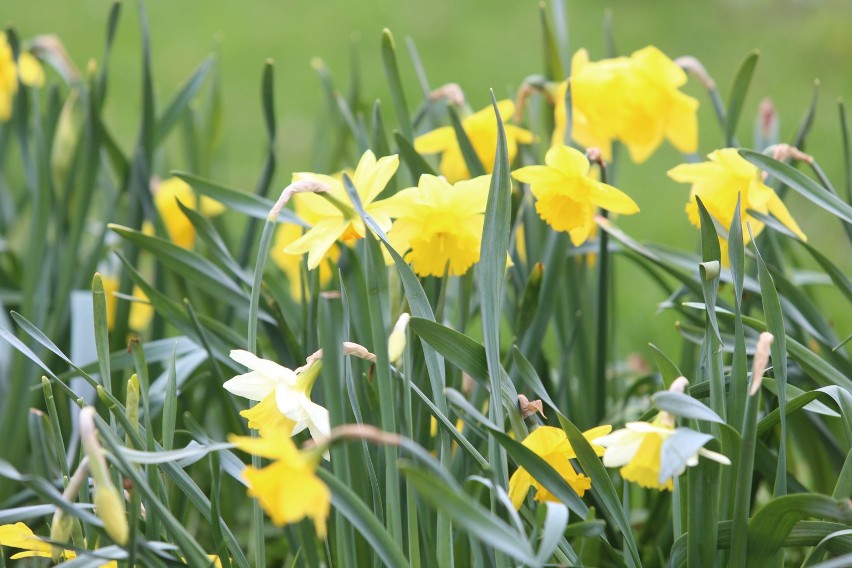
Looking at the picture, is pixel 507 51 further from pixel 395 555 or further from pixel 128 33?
pixel 395 555

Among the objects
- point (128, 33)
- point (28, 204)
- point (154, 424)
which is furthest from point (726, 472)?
point (128, 33)

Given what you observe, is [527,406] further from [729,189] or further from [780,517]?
[729,189]

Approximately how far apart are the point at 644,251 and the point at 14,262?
1266mm

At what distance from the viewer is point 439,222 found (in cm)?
109

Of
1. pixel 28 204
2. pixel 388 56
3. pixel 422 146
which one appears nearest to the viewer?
pixel 388 56

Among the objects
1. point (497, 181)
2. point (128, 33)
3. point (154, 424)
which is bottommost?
point (154, 424)

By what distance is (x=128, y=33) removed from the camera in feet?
16.2

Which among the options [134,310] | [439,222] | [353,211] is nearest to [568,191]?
[439,222]

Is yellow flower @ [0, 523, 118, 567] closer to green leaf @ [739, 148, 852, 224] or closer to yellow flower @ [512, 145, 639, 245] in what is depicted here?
yellow flower @ [512, 145, 639, 245]

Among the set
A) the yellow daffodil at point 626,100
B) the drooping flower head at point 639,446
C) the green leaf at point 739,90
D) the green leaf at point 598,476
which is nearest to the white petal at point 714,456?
the drooping flower head at point 639,446

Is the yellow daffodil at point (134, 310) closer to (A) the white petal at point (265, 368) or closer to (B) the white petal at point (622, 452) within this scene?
(A) the white petal at point (265, 368)

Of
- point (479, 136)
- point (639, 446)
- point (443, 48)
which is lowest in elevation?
point (639, 446)

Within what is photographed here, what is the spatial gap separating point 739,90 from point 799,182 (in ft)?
1.26

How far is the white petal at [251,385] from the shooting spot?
3.00 feet
